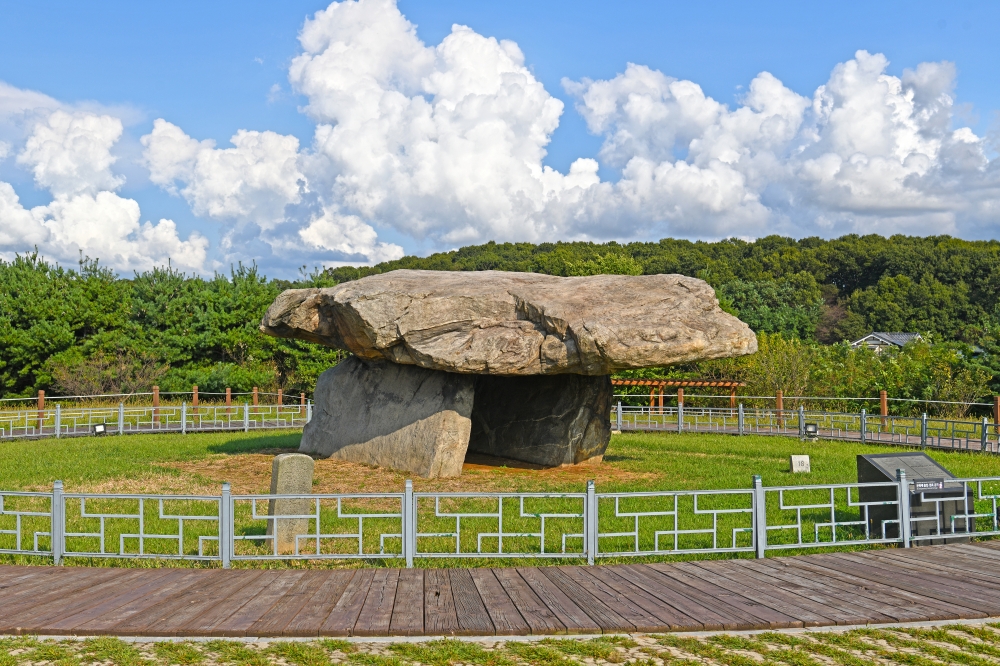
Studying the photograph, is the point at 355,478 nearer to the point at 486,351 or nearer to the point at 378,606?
the point at 486,351

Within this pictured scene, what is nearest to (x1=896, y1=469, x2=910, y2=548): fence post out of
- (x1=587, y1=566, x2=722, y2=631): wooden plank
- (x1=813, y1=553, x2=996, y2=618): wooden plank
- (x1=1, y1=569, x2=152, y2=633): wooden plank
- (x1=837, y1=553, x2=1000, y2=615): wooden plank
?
(x1=837, y1=553, x2=1000, y2=615): wooden plank

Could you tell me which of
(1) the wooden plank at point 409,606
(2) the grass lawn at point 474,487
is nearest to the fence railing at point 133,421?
(2) the grass lawn at point 474,487

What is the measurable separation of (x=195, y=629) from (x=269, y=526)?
2972 mm

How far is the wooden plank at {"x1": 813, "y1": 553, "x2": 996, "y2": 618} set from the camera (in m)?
7.21

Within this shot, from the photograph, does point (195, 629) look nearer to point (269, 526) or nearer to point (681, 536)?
point (269, 526)

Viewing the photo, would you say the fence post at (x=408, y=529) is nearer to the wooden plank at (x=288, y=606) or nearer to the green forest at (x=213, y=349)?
the wooden plank at (x=288, y=606)

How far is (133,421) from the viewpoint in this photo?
2858 cm

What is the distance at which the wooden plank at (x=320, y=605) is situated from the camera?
6.62 m

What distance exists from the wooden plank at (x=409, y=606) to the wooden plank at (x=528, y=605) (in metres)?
0.79

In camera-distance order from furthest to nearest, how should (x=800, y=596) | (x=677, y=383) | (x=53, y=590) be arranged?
(x=677, y=383) → (x=53, y=590) → (x=800, y=596)

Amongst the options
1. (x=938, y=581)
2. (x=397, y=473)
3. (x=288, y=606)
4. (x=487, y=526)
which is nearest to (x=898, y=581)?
(x=938, y=581)

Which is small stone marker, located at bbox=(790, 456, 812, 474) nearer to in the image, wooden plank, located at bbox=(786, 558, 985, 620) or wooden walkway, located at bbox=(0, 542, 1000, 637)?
wooden walkway, located at bbox=(0, 542, 1000, 637)

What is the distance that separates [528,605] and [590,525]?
1.87 m

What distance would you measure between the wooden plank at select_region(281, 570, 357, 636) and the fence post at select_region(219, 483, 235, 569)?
3.55ft
